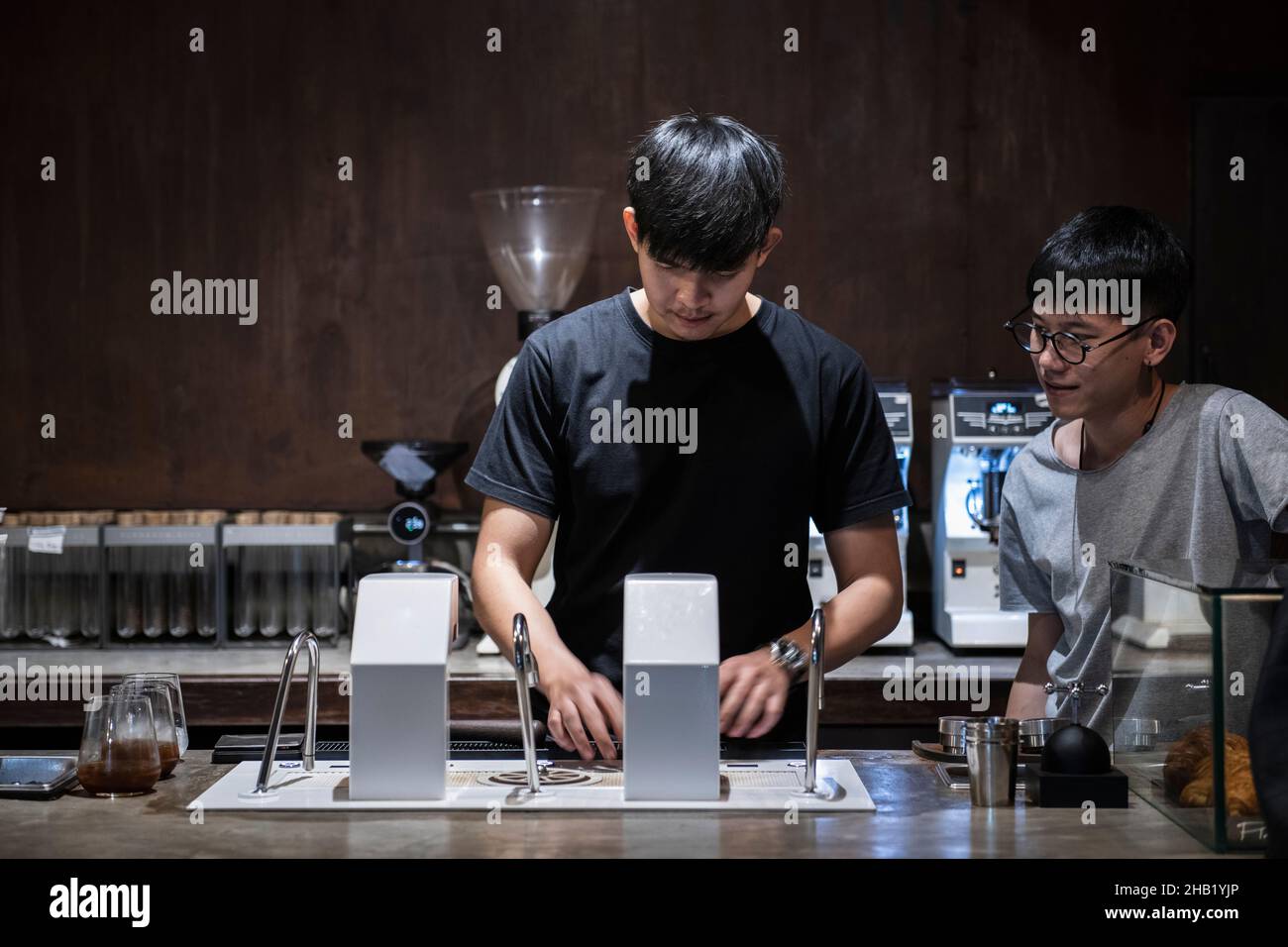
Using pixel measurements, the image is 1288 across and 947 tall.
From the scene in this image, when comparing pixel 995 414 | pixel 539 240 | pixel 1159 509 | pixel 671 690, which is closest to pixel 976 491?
pixel 995 414

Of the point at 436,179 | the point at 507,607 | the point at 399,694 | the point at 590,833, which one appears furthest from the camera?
the point at 436,179

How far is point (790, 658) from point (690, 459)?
43cm

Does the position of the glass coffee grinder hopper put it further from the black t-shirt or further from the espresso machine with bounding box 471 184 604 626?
the black t-shirt

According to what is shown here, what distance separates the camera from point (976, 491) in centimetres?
371

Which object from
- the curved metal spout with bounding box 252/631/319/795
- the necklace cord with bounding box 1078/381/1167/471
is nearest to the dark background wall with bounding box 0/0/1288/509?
the necklace cord with bounding box 1078/381/1167/471

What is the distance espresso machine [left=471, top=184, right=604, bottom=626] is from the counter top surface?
2.14 m

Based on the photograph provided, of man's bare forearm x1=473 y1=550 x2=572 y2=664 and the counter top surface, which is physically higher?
man's bare forearm x1=473 y1=550 x2=572 y2=664

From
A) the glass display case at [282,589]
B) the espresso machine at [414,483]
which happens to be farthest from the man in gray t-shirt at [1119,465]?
the glass display case at [282,589]

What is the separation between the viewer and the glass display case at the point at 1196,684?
157cm

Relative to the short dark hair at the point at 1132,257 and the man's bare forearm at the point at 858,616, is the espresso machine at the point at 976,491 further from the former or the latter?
the man's bare forearm at the point at 858,616

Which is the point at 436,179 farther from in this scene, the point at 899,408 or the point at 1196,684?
the point at 1196,684

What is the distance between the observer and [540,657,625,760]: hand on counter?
6.16 ft
